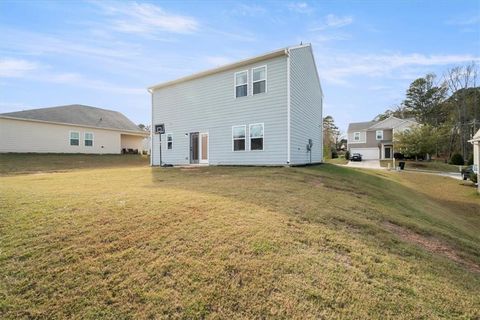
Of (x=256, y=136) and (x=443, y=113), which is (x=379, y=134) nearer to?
(x=443, y=113)

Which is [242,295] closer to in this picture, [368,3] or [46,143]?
Answer: [368,3]

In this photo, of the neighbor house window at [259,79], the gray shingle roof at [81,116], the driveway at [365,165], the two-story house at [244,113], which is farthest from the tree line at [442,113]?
the gray shingle roof at [81,116]

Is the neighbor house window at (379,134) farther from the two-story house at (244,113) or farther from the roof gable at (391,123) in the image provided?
the two-story house at (244,113)

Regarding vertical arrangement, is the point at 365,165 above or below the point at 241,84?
below

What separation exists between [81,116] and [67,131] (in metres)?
2.88

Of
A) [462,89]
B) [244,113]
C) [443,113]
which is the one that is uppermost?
[462,89]

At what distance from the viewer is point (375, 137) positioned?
137ft

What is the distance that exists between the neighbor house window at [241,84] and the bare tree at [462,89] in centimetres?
3893

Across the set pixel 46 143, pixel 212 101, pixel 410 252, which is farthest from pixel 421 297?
pixel 46 143

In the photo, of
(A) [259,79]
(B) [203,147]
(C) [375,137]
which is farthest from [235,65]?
(C) [375,137]

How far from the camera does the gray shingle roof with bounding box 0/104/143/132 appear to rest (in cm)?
2297

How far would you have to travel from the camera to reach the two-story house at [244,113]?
1278cm

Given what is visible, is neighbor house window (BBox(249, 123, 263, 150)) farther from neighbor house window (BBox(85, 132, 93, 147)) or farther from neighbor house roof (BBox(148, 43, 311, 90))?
neighbor house window (BBox(85, 132, 93, 147))

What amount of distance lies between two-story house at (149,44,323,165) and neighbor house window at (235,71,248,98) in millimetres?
55
